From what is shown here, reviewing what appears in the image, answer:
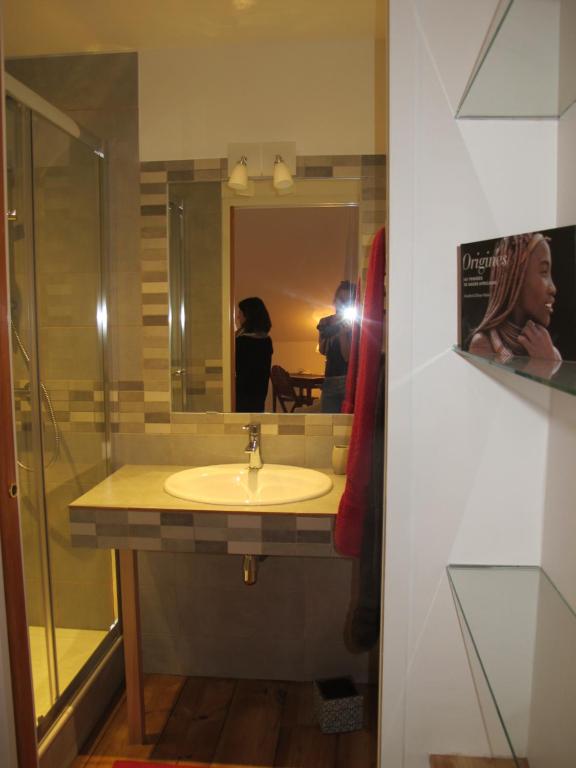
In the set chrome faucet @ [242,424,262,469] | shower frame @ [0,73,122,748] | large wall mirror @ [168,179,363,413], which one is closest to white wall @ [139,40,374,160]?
large wall mirror @ [168,179,363,413]

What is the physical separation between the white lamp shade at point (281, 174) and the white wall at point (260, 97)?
80 millimetres

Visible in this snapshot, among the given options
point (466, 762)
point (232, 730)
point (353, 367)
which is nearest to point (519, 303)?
point (466, 762)

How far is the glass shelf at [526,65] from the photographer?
0.93 metres

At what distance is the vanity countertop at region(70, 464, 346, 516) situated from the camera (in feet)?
6.06

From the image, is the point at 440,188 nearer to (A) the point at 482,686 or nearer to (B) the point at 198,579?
(A) the point at 482,686

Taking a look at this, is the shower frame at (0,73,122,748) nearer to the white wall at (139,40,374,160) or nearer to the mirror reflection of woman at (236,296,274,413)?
→ the white wall at (139,40,374,160)

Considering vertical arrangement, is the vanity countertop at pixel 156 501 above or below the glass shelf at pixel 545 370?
below

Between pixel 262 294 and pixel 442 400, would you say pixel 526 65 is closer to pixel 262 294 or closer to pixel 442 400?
pixel 442 400

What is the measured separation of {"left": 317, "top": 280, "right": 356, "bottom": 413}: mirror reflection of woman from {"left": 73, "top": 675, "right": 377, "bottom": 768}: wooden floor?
1085 mm

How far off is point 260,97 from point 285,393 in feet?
3.39

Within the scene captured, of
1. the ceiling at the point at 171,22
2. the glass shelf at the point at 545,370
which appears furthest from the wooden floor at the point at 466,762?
the ceiling at the point at 171,22

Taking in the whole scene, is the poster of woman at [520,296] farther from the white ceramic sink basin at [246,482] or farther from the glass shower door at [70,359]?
the glass shower door at [70,359]

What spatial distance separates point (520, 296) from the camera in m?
0.92

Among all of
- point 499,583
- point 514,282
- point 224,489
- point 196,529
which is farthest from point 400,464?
point 224,489
